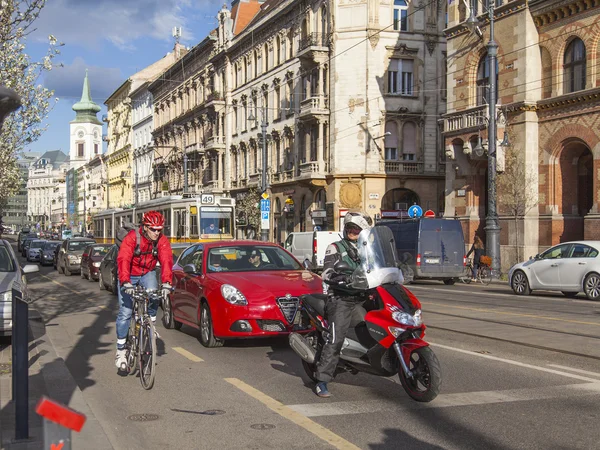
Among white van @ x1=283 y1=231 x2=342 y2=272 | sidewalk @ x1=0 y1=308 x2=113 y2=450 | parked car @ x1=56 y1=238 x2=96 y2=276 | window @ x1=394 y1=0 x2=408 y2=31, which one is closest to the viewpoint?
sidewalk @ x1=0 y1=308 x2=113 y2=450

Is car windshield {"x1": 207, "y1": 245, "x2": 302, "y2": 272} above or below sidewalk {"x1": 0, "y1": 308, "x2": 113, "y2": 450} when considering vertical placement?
above

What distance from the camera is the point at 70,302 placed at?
1886cm

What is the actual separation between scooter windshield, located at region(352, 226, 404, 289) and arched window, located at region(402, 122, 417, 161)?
130ft

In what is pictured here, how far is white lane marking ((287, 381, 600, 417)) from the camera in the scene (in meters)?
6.84

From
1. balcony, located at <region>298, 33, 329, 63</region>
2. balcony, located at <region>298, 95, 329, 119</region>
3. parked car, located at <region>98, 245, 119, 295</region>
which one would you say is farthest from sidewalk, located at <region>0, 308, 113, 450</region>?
balcony, located at <region>298, 33, 329, 63</region>

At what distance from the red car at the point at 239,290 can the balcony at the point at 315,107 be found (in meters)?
34.3

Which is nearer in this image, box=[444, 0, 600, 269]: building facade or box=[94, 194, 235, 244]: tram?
box=[444, 0, 600, 269]: building facade

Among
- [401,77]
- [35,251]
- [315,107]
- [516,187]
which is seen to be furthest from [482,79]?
[35,251]

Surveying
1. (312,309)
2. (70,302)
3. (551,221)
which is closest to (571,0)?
(551,221)

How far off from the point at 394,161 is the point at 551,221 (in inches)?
600

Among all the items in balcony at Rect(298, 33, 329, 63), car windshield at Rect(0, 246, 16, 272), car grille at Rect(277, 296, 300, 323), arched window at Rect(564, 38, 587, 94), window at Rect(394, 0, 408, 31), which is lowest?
car grille at Rect(277, 296, 300, 323)

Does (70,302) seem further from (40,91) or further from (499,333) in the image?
(499,333)

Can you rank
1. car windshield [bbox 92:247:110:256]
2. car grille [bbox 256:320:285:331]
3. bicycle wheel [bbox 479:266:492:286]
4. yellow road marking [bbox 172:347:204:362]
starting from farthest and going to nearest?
car windshield [bbox 92:247:110:256] < bicycle wheel [bbox 479:266:492:286] < car grille [bbox 256:320:285:331] < yellow road marking [bbox 172:347:204:362]

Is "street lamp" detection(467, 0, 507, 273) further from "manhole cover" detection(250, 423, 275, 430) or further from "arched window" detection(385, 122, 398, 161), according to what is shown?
"manhole cover" detection(250, 423, 275, 430)
